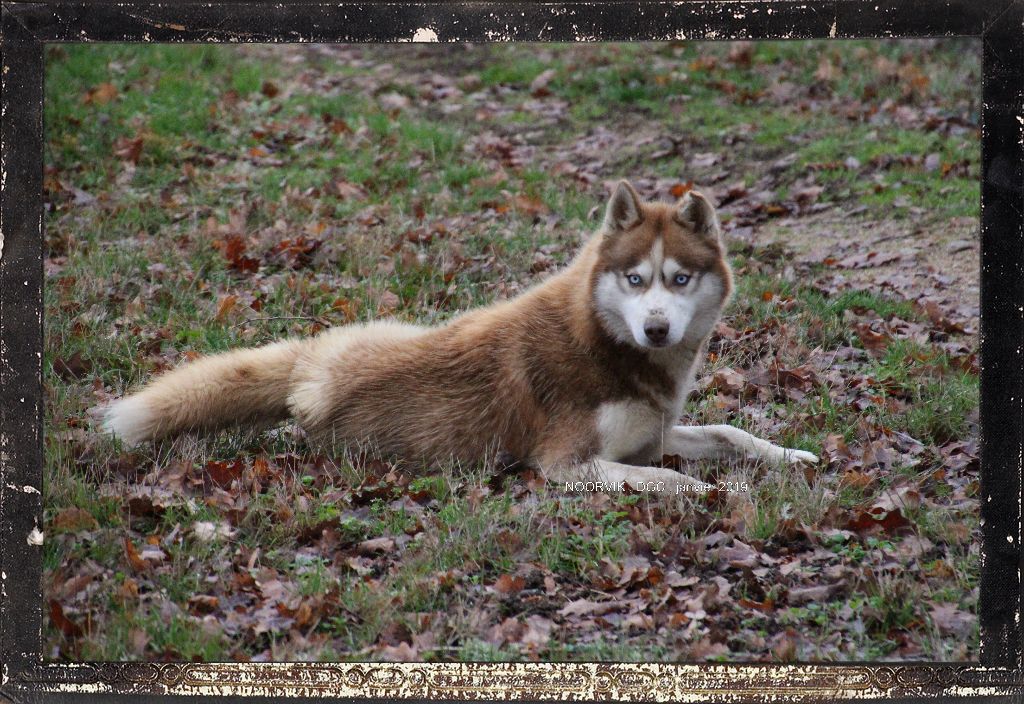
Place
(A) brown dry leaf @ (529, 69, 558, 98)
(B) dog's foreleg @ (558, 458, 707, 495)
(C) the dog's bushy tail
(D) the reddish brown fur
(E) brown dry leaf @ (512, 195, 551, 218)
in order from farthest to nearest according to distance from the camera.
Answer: (E) brown dry leaf @ (512, 195, 551, 218), (A) brown dry leaf @ (529, 69, 558, 98), (D) the reddish brown fur, (C) the dog's bushy tail, (B) dog's foreleg @ (558, 458, 707, 495)

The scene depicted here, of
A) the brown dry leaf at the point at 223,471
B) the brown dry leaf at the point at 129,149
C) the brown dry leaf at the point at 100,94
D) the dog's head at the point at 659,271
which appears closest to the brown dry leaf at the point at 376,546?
the brown dry leaf at the point at 223,471

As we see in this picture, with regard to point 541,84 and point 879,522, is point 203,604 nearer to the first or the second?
point 879,522

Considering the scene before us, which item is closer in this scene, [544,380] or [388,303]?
[544,380]

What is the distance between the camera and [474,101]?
5.02m

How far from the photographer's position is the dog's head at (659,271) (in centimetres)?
337

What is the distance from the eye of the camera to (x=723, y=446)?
356cm

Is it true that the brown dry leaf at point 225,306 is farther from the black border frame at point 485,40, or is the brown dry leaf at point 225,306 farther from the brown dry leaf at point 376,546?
the brown dry leaf at point 376,546

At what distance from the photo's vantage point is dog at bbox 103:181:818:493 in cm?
346

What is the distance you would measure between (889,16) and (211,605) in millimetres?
2528

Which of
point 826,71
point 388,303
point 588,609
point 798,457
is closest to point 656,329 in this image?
point 798,457

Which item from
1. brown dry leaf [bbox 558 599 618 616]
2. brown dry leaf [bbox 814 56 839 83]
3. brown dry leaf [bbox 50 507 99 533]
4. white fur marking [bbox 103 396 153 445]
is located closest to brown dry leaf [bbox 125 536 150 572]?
brown dry leaf [bbox 50 507 99 533]

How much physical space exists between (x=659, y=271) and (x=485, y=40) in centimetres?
98

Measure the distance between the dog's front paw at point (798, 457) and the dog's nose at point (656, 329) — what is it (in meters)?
0.59

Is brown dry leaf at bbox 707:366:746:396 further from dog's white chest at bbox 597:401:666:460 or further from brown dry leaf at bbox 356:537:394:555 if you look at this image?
brown dry leaf at bbox 356:537:394:555
